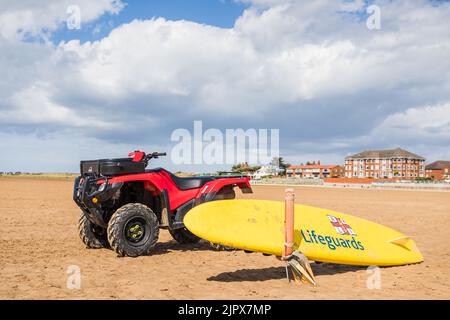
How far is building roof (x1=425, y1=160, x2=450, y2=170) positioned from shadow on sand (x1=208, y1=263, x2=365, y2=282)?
143m

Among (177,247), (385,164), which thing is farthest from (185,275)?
(385,164)

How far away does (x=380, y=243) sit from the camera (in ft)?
25.3

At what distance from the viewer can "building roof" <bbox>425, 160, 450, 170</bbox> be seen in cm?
13612

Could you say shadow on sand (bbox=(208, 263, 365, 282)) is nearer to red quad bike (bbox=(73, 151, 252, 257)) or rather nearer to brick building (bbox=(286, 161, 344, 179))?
red quad bike (bbox=(73, 151, 252, 257))

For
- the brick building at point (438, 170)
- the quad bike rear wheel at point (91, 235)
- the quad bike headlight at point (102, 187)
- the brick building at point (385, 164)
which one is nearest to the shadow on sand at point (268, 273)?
the quad bike headlight at point (102, 187)

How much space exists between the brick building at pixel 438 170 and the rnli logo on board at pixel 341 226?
131348 mm

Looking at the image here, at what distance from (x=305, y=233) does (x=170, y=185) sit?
2.75 m

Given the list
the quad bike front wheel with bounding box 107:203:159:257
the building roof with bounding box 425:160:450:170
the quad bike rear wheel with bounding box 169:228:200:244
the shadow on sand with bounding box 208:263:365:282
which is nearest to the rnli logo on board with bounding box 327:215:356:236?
the shadow on sand with bounding box 208:263:365:282

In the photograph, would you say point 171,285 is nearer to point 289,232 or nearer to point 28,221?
point 289,232

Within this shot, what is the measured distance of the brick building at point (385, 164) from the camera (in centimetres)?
11492

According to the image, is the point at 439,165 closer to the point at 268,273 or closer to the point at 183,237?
the point at 183,237

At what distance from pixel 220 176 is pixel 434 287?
449 cm

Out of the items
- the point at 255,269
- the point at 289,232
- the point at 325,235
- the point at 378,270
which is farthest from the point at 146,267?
the point at 378,270
